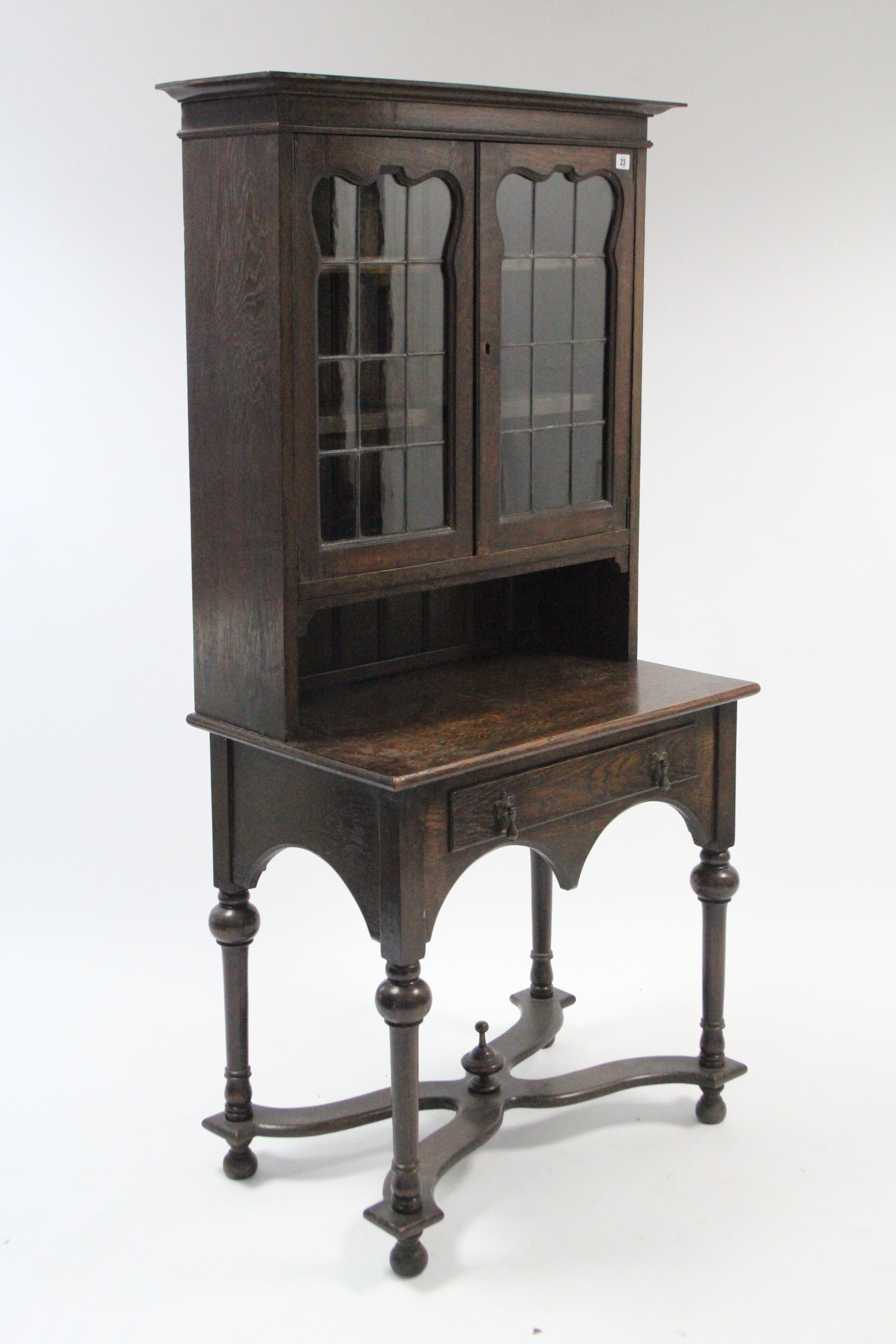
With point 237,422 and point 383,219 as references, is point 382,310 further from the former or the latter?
point 237,422

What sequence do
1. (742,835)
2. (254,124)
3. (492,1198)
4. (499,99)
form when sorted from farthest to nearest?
(742,835) → (492,1198) → (499,99) → (254,124)

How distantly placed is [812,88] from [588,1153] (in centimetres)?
256

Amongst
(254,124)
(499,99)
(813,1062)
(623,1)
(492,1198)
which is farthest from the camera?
(623,1)

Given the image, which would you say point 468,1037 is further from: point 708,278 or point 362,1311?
point 708,278

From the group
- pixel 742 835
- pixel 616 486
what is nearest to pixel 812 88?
pixel 616 486

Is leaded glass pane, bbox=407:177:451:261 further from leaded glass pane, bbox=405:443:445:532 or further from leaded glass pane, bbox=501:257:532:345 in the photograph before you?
leaded glass pane, bbox=405:443:445:532

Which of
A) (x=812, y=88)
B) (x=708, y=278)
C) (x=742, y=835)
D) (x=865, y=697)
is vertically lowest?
(x=742, y=835)

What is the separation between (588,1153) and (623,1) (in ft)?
8.68

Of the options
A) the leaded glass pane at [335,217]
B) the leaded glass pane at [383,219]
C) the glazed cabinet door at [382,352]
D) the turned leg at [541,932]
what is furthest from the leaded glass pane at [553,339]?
the turned leg at [541,932]

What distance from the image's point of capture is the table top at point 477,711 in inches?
117

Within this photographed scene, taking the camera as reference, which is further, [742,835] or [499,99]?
[742,835]

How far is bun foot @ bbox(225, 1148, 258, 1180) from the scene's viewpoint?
343cm

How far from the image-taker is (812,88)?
14.5 feet

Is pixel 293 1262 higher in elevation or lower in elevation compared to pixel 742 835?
lower
